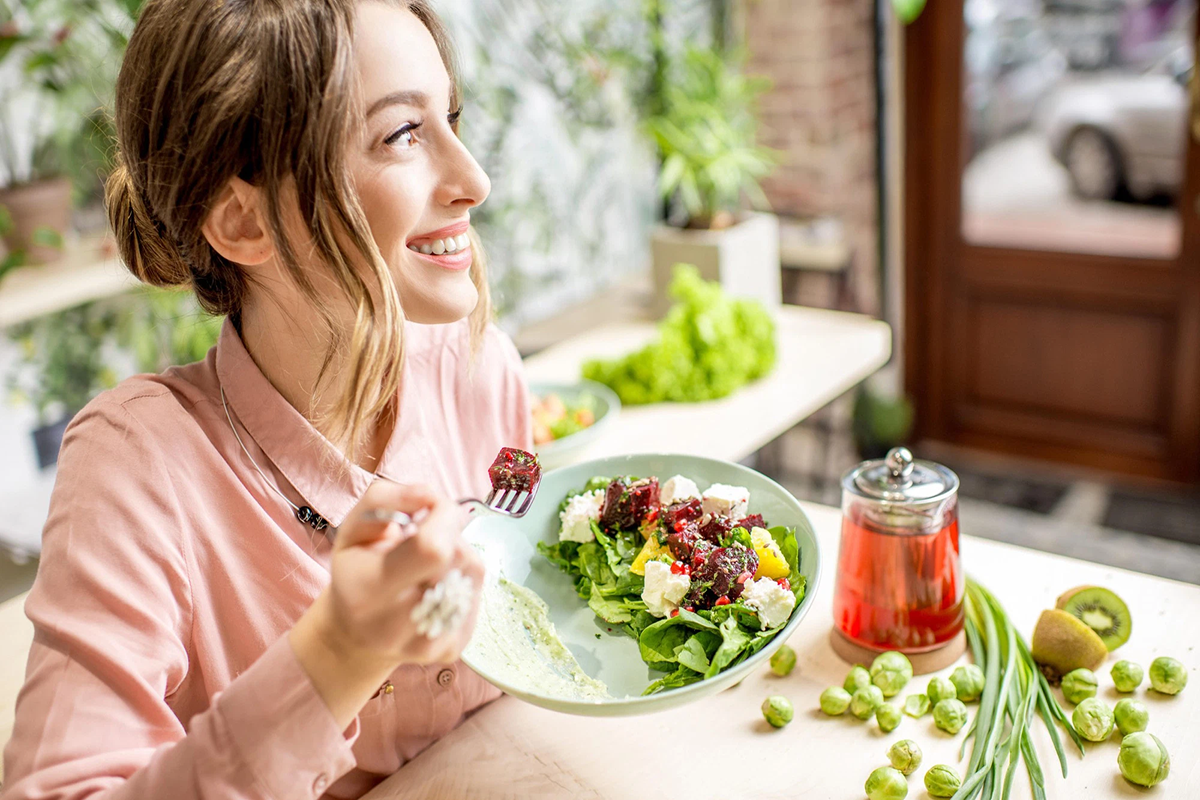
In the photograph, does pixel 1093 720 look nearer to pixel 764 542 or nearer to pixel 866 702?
pixel 866 702

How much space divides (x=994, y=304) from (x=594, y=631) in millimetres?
2995

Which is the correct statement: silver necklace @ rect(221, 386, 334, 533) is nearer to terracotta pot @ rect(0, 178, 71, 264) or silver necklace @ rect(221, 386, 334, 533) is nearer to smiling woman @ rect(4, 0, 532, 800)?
smiling woman @ rect(4, 0, 532, 800)

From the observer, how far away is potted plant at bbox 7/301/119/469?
2084 mm

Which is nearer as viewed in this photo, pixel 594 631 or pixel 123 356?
pixel 594 631

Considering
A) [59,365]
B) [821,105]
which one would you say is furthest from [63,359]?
[821,105]

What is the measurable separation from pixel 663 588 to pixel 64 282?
4.91 ft

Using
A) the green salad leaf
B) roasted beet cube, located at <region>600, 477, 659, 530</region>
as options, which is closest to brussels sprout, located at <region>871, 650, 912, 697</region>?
roasted beet cube, located at <region>600, 477, 659, 530</region>

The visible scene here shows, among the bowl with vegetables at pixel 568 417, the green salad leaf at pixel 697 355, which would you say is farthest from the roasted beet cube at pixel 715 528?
the green salad leaf at pixel 697 355

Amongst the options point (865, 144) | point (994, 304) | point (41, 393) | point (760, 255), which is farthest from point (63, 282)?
point (994, 304)

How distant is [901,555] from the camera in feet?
3.76

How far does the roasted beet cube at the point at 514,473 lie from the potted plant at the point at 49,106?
4.44 ft

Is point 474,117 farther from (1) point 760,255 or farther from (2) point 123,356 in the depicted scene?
(2) point 123,356

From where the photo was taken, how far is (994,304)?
3.64 metres

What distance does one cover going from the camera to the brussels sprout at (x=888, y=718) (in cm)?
108
